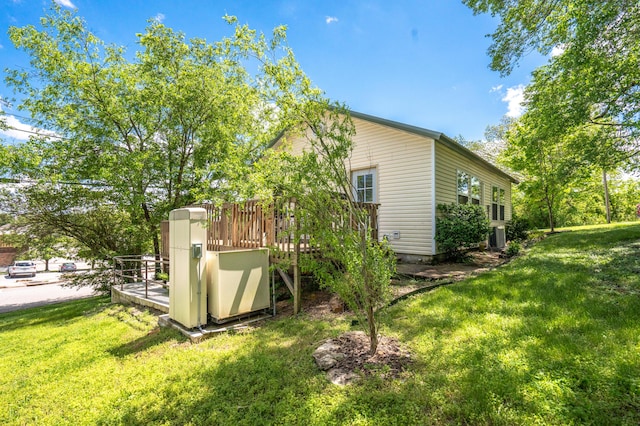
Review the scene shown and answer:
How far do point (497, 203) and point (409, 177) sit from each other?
7346 millimetres

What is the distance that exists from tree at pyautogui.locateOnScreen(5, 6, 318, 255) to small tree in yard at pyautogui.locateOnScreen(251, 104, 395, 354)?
5.68 m

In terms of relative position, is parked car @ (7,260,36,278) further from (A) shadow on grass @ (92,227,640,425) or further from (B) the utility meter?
(A) shadow on grass @ (92,227,640,425)

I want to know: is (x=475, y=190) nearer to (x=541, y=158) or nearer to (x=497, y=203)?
(x=497, y=203)

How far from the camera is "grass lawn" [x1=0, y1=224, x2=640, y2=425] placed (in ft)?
7.14

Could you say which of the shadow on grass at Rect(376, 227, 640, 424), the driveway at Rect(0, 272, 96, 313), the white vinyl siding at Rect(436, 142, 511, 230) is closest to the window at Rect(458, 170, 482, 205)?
the white vinyl siding at Rect(436, 142, 511, 230)

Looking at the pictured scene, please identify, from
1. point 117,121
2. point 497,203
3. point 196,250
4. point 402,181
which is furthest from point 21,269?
point 497,203

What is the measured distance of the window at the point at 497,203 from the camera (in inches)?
506

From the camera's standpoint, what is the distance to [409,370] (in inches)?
108

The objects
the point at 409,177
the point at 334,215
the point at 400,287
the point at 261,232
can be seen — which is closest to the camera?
the point at 334,215

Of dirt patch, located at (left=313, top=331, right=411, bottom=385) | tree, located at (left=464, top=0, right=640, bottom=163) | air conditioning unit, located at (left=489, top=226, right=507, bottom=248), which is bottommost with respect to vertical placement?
dirt patch, located at (left=313, top=331, right=411, bottom=385)

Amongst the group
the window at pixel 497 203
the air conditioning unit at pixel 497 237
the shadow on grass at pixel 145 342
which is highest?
the window at pixel 497 203

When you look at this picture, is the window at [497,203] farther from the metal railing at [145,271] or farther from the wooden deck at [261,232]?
the metal railing at [145,271]

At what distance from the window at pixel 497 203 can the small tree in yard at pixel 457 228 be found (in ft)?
15.8

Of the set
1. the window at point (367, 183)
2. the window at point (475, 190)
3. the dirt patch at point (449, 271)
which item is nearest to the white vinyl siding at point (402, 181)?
the window at point (367, 183)
